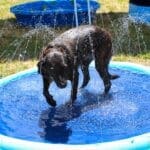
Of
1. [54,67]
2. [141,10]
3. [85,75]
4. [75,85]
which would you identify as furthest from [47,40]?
[54,67]

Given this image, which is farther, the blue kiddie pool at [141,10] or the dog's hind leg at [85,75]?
the blue kiddie pool at [141,10]

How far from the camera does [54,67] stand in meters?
5.11

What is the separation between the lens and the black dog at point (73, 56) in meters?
5.16

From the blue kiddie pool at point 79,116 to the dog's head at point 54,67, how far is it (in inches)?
19.4

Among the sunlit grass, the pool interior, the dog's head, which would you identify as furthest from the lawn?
the dog's head

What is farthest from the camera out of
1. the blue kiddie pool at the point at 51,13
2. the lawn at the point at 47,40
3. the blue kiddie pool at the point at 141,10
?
the blue kiddie pool at the point at 141,10

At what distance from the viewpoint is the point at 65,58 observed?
17.5ft

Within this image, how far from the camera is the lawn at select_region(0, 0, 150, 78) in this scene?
873 centimetres

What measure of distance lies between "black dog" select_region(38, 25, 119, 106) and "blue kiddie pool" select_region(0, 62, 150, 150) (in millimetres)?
222

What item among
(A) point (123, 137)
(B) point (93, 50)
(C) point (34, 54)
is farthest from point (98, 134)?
(C) point (34, 54)

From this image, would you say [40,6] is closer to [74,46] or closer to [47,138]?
[74,46]

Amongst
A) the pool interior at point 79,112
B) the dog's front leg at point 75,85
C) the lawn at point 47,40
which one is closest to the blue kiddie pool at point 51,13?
the lawn at point 47,40

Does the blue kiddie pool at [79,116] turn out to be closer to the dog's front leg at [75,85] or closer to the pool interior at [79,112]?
the pool interior at [79,112]

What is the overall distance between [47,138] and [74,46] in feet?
4.02
